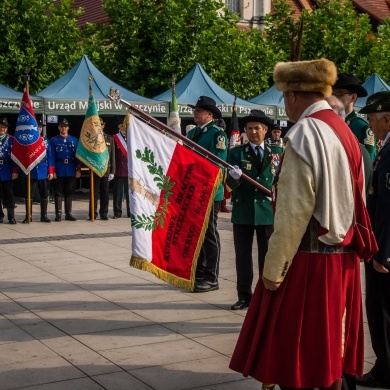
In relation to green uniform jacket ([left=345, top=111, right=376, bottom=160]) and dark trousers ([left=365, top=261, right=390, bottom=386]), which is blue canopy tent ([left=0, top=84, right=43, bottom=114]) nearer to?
green uniform jacket ([left=345, top=111, right=376, bottom=160])

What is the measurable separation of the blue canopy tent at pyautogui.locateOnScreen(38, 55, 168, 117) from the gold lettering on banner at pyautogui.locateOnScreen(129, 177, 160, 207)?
35.2ft

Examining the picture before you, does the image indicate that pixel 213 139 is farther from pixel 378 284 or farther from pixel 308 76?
pixel 308 76

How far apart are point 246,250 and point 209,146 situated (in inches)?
52.3

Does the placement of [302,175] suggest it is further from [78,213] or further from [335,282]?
[78,213]

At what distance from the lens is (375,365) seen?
577 cm

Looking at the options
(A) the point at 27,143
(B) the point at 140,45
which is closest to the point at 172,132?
(A) the point at 27,143

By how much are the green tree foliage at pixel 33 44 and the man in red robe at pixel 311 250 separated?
16.8 meters

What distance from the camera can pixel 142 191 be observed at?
690 centimetres

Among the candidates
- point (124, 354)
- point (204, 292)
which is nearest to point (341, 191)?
point (124, 354)

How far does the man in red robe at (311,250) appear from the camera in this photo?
424 centimetres

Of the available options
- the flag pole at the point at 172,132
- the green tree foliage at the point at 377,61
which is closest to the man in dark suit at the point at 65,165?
the flag pole at the point at 172,132

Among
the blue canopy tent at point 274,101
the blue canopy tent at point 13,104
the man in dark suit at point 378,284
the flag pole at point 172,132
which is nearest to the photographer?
the man in dark suit at point 378,284

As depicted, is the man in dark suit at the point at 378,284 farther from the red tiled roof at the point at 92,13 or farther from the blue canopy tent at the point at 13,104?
the red tiled roof at the point at 92,13

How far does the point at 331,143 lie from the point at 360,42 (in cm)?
2388
